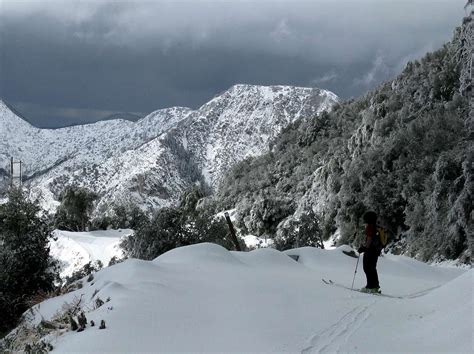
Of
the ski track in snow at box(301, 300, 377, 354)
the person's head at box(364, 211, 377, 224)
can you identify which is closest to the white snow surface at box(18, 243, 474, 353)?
the ski track in snow at box(301, 300, 377, 354)

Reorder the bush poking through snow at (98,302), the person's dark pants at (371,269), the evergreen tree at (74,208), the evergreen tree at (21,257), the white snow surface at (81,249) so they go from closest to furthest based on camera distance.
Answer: the bush poking through snow at (98,302) → the person's dark pants at (371,269) → the evergreen tree at (21,257) → the white snow surface at (81,249) → the evergreen tree at (74,208)

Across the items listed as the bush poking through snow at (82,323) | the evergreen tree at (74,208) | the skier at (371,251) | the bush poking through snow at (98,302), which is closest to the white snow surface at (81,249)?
the evergreen tree at (74,208)

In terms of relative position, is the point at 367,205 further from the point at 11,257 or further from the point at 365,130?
the point at 11,257

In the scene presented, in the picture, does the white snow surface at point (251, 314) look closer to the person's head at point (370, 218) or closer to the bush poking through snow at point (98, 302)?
the bush poking through snow at point (98, 302)

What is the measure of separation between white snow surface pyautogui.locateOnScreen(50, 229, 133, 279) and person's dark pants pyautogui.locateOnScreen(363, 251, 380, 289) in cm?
3480

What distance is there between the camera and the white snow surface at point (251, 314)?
664 cm

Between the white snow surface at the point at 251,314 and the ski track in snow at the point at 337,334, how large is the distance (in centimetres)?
1

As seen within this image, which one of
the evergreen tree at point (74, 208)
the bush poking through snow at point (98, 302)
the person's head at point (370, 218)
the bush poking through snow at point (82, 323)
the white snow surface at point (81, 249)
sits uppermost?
the evergreen tree at point (74, 208)

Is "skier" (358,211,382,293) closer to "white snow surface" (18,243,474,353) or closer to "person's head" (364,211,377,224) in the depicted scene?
"person's head" (364,211,377,224)

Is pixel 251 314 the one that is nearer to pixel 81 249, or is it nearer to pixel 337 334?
pixel 337 334

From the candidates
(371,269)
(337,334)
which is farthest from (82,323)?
(371,269)

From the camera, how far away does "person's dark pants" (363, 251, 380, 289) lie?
36.4 ft

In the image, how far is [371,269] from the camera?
11.1m

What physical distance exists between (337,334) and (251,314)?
1288mm
